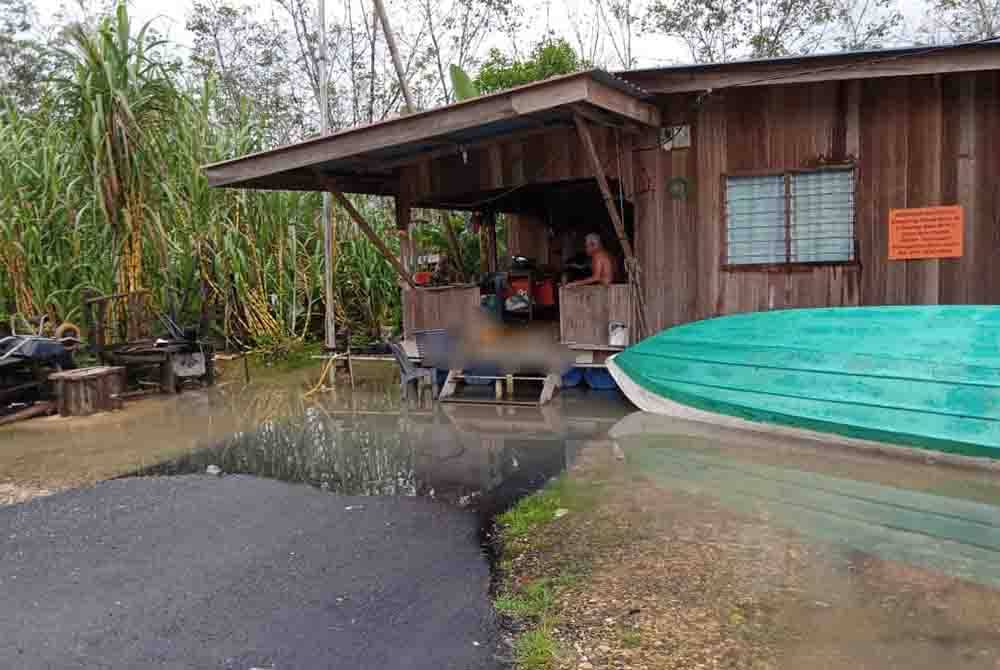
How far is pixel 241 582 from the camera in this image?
141 inches

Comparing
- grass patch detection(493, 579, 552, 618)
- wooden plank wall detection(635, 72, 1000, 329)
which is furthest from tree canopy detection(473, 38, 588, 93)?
grass patch detection(493, 579, 552, 618)

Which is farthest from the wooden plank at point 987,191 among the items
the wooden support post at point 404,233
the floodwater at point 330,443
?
the wooden support post at point 404,233

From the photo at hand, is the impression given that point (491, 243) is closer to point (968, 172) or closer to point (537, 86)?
point (537, 86)

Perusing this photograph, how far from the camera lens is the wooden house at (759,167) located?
249 inches

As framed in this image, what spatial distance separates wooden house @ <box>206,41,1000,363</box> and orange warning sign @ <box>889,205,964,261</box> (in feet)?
0.04

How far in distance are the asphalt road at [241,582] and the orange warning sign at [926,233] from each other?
459cm

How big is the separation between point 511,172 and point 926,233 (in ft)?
13.2

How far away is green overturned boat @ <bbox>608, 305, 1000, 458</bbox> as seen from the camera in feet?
16.4

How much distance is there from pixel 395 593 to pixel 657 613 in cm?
114

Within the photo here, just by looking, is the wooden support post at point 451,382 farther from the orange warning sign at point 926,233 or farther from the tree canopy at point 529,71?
the tree canopy at point 529,71

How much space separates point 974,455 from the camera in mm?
4855

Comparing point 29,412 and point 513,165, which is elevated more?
point 513,165

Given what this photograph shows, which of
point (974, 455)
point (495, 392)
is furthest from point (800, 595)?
point (495, 392)

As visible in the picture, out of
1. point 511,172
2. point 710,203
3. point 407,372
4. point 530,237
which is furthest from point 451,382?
point 530,237
